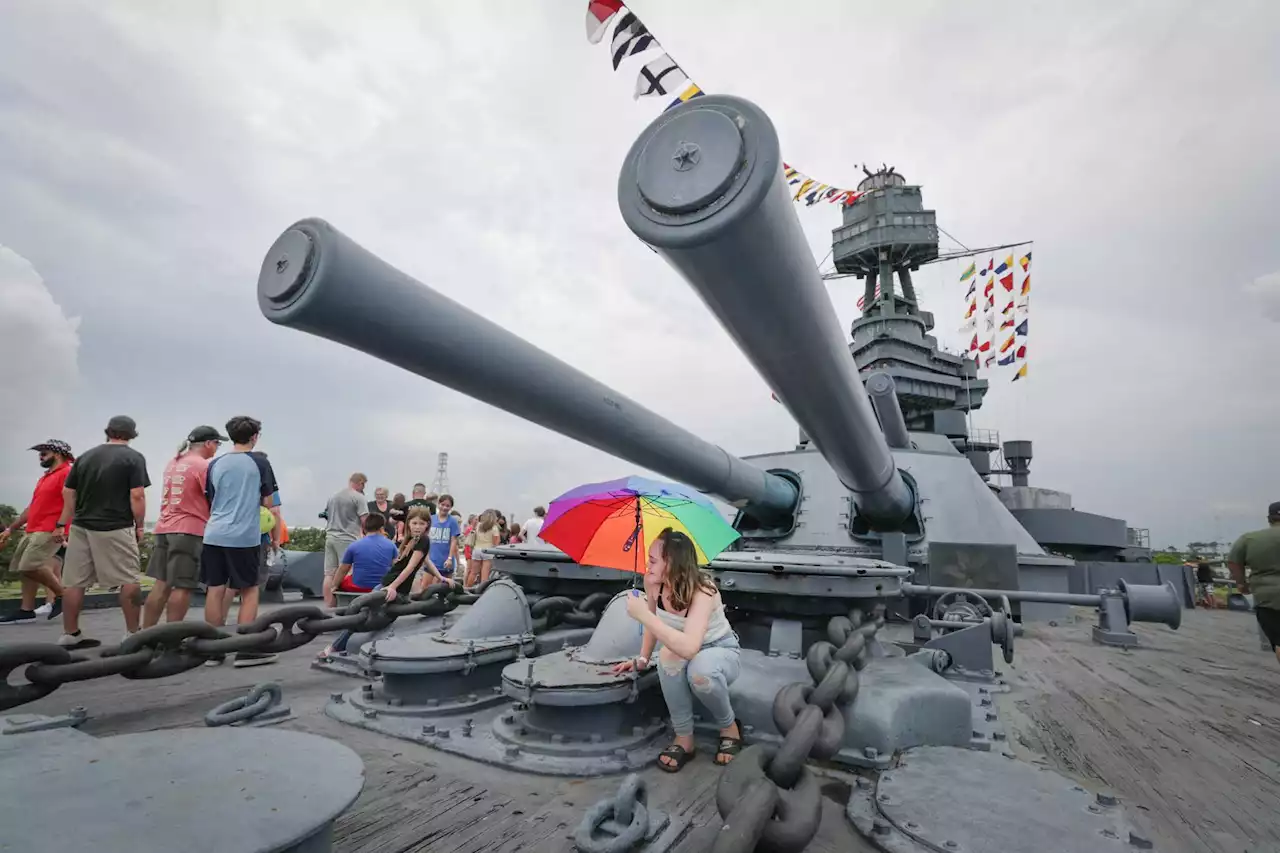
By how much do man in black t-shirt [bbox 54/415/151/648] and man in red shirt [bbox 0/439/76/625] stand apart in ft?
2.83

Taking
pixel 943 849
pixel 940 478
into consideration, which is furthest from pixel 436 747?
pixel 940 478

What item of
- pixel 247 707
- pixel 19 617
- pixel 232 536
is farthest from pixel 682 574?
pixel 19 617

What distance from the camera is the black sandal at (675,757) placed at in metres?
1.97

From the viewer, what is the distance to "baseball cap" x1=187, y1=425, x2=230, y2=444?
384 cm

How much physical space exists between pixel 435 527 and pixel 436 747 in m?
4.85

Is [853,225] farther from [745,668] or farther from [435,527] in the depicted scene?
[745,668]

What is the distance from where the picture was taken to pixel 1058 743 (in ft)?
7.82

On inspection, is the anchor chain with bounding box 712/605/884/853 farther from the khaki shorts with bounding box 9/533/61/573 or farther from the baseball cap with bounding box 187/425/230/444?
the khaki shorts with bounding box 9/533/61/573

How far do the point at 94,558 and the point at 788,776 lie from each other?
4015mm

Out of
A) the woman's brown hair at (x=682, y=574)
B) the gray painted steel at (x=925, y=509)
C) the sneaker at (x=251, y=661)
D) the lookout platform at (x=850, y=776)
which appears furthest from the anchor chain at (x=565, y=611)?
the gray painted steel at (x=925, y=509)

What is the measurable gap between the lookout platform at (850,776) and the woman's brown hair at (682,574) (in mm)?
496

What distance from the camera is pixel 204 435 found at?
152 inches

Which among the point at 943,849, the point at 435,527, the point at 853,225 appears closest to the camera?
the point at 943,849

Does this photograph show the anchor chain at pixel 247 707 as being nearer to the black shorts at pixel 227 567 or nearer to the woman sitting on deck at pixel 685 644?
the woman sitting on deck at pixel 685 644
